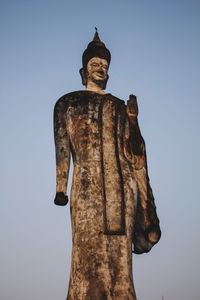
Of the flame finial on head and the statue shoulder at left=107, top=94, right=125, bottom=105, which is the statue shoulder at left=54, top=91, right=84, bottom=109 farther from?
the flame finial on head

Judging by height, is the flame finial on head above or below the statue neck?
above

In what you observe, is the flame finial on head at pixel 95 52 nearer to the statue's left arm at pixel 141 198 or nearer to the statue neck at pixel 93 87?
the statue neck at pixel 93 87

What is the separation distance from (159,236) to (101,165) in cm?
130

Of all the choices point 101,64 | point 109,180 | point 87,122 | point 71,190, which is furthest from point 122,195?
point 101,64

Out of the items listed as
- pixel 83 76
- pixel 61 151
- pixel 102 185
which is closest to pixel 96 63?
pixel 83 76

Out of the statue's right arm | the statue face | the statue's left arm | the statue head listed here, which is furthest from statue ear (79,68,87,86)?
the statue's left arm

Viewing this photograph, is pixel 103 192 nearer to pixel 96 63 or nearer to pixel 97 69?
pixel 97 69

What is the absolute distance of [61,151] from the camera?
7043mm

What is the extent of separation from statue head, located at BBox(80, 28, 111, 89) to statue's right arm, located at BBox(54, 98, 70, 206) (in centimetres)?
71

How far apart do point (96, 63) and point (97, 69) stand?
0.35 feet

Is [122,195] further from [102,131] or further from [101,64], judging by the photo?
[101,64]

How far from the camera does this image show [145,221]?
23.0 ft

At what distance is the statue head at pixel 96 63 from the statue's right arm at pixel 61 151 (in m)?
0.71

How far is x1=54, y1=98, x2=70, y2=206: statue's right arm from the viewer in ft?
22.1
